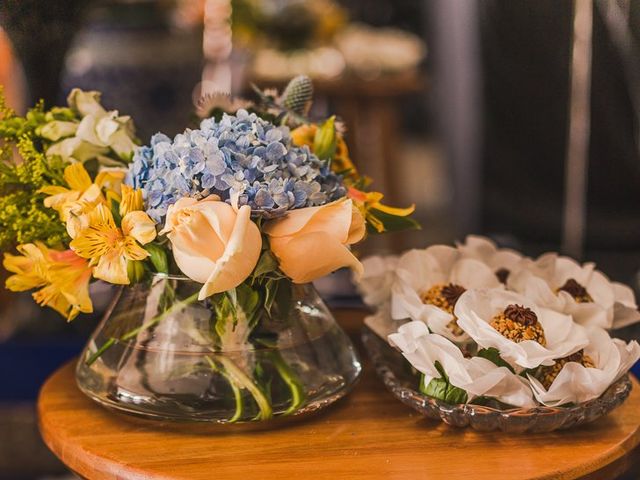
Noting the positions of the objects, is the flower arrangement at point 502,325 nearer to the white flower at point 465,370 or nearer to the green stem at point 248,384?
the white flower at point 465,370

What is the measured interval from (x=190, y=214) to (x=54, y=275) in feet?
0.56

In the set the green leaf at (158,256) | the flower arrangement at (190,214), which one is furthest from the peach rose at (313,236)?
the green leaf at (158,256)

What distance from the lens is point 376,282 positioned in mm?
958

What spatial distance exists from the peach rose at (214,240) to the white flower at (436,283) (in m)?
0.20

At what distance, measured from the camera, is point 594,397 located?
776mm

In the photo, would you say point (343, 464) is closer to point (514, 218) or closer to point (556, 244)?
point (556, 244)

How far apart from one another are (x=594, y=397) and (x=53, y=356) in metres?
1.04

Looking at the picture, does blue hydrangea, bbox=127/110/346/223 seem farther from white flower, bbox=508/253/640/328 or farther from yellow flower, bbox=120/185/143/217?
white flower, bbox=508/253/640/328

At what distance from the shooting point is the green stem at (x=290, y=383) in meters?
0.81

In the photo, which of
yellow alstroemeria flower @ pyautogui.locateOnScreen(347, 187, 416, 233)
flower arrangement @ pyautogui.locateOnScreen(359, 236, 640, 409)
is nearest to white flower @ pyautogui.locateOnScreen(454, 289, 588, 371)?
flower arrangement @ pyautogui.locateOnScreen(359, 236, 640, 409)

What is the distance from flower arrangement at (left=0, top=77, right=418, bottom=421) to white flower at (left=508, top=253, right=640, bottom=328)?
0.14 m

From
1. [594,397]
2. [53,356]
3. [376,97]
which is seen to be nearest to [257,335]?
[594,397]

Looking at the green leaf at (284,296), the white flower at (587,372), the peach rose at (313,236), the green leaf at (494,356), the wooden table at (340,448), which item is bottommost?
the wooden table at (340,448)

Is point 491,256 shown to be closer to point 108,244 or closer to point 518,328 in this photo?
point 518,328
